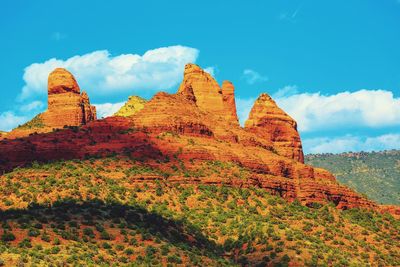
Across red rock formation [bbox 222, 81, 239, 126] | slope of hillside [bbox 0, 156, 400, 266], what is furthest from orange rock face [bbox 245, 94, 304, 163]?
slope of hillside [bbox 0, 156, 400, 266]

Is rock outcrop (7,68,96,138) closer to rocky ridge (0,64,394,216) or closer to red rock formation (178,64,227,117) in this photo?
red rock formation (178,64,227,117)

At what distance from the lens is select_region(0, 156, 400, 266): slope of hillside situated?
8219 cm

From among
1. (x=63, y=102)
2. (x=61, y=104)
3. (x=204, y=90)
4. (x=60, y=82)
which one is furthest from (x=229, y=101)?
(x=60, y=82)

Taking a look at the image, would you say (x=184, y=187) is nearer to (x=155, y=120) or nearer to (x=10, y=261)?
(x=155, y=120)

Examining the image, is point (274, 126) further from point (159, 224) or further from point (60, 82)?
point (159, 224)

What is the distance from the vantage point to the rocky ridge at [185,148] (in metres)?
118

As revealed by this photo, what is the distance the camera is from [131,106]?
632 feet

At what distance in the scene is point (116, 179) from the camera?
111 metres

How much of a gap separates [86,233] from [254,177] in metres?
41.8

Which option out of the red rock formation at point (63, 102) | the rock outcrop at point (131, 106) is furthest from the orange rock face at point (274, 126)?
the red rock formation at point (63, 102)

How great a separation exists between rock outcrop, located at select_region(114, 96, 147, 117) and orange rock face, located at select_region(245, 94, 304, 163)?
110 ft

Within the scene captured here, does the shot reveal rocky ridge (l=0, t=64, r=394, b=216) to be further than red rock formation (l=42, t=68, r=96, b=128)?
No

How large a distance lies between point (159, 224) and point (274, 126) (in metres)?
75.1

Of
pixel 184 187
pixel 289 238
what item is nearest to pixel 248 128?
pixel 184 187
